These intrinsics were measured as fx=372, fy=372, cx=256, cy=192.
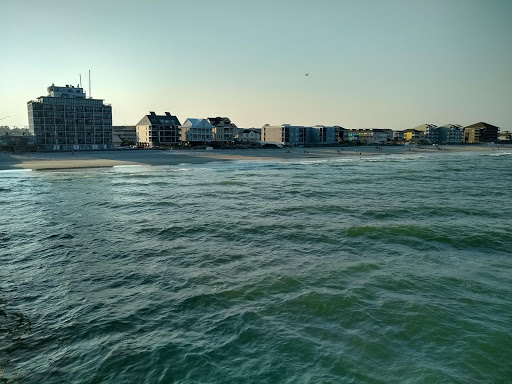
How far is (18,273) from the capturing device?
46.2 feet

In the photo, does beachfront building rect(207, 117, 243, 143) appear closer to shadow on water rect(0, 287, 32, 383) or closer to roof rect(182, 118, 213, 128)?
roof rect(182, 118, 213, 128)

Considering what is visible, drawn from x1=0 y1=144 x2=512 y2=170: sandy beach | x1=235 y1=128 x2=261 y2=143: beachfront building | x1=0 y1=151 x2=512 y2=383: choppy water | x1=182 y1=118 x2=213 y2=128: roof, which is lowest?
x1=0 y1=151 x2=512 y2=383: choppy water

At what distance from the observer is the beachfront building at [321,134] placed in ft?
578

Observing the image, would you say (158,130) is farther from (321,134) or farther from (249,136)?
(321,134)

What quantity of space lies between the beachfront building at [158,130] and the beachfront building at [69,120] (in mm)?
13825

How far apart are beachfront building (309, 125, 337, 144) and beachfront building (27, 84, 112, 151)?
91.7 meters

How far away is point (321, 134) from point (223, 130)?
55283 millimetres

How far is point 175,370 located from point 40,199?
28874mm

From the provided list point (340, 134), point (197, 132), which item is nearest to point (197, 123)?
point (197, 132)

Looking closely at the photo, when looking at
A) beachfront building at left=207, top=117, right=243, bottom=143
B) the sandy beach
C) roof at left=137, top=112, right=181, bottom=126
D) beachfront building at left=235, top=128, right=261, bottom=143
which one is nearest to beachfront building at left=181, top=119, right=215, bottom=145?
beachfront building at left=207, top=117, right=243, bottom=143

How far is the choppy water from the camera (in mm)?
8719

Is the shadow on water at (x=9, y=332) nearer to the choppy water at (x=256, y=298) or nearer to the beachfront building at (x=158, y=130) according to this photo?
the choppy water at (x=256, y=298)

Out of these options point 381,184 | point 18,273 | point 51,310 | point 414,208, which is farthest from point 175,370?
point 381,184

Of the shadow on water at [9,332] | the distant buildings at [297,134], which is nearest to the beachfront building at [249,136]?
the distant buildings at [297,134]
